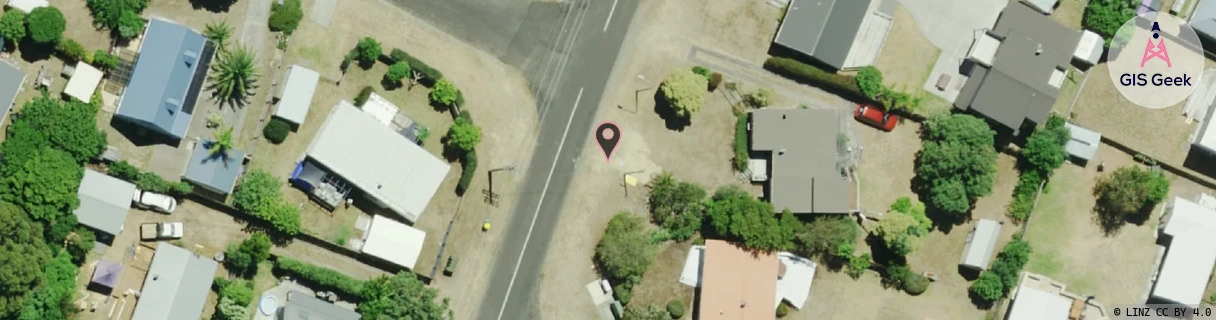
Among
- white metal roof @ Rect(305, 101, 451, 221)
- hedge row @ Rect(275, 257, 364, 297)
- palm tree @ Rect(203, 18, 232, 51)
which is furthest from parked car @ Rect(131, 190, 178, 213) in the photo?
palm tree @ Rect(203, 18, 232, 51)

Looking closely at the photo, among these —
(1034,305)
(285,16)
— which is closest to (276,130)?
(285,16)

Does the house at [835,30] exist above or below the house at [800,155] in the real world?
above

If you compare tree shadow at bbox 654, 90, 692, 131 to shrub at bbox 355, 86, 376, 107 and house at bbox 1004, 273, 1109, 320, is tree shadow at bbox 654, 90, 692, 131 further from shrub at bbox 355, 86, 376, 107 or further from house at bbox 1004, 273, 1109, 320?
house at bbox 1004, 273, 1109, 320

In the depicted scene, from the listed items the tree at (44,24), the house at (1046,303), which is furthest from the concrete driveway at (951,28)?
the tree at (44,24)

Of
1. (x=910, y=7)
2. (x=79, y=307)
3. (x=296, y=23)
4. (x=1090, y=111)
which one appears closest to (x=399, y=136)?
(x=296, y=23)

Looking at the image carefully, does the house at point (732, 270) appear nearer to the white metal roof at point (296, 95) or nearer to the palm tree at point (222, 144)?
the white metal roof at point (296, 95)

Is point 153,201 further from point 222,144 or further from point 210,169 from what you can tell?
point 222,144
